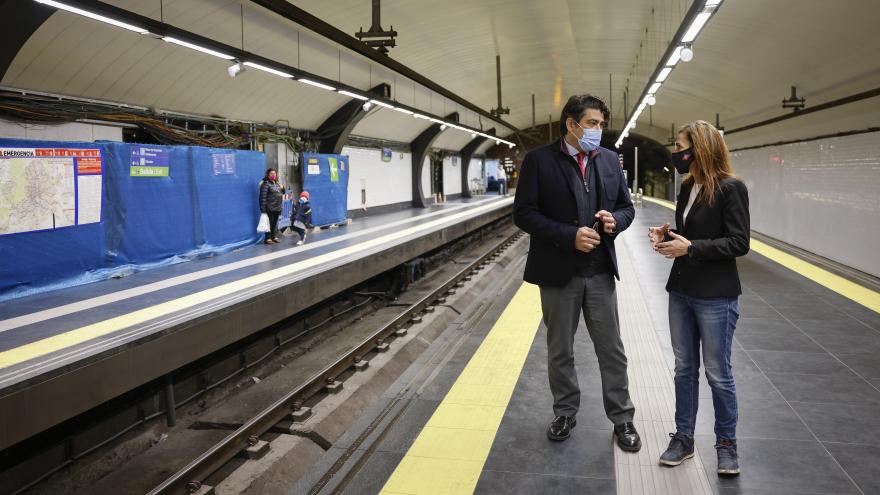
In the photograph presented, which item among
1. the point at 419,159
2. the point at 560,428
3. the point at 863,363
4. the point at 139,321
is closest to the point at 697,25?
the point at 863,363

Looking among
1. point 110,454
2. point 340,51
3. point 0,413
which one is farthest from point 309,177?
point 0,413

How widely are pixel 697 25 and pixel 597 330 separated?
4495 mm

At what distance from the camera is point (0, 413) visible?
3822mm

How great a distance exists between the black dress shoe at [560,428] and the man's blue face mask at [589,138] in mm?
1488

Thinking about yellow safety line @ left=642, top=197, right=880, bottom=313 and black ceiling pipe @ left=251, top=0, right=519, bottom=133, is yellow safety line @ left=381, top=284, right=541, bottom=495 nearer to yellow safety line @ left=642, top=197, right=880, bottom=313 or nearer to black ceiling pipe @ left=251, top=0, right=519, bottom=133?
black ceiling pipe @ left=251, top=0, right=519, bottom=133

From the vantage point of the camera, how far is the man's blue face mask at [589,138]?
10.8ft

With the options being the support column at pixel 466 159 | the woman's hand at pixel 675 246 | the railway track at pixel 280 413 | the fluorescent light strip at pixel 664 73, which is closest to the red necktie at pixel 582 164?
the woman's hand at pixel 675 246

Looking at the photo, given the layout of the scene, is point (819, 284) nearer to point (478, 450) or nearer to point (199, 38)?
point (478, 450)

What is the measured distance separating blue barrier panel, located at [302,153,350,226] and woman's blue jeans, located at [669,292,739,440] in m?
12.4

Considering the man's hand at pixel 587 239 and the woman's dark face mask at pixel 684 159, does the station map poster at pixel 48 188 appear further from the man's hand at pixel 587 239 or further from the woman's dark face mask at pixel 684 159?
the woman's dark face mask at pixel 684 159

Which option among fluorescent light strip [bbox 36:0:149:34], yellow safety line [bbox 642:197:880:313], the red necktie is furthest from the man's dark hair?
yellow safety line [bbox 642:197:880:313]

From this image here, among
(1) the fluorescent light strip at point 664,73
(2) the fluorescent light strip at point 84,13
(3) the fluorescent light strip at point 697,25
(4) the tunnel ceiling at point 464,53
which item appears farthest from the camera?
(1) the fluorescent light strip at point 664,73

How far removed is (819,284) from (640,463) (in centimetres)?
687

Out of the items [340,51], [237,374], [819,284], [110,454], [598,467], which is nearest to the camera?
[598,467]
